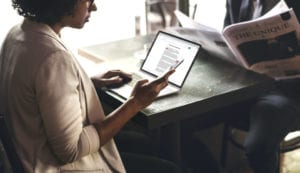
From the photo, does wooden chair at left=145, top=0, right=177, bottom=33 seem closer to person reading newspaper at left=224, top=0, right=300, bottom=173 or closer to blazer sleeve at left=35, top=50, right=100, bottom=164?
person reading newspaper at left=224, top=0, right=300, bottom=173

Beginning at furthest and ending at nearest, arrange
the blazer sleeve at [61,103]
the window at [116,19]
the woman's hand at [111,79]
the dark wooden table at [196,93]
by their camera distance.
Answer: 1. the window at [116,19]
2. the woman's hand at [111,79]
3. the dark wooden table at [196,93]
4. the blazer sleeve at [61,103]

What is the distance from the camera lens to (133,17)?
2707mm

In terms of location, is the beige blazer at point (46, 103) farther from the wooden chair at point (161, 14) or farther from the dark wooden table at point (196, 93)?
the wooden chair at point (161, 14)

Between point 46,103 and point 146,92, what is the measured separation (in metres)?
0.30

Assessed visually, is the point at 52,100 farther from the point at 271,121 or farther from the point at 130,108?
the point at 271,121

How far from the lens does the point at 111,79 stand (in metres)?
1.37

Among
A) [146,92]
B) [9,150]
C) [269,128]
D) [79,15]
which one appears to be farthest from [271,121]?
[9,150]

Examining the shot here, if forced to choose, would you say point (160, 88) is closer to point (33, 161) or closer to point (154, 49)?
point (154, 49)

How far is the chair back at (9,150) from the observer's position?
103 centimetres

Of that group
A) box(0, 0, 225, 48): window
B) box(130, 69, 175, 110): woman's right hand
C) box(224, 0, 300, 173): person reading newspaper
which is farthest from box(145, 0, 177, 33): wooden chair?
box(130, 69, 175, 110): woman's right hand

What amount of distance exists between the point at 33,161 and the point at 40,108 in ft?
0.50

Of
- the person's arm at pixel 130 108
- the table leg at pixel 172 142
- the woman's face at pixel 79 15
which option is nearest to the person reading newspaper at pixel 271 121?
the table leg at pixel 172 142

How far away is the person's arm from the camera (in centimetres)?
112

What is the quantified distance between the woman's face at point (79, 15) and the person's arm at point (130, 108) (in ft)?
0.76
